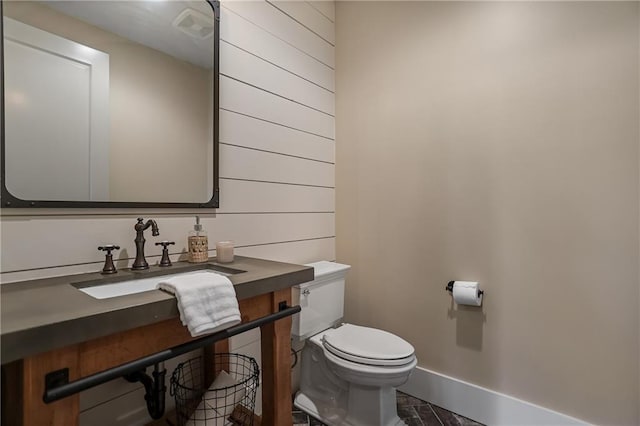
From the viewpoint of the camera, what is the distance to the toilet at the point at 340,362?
151 cm

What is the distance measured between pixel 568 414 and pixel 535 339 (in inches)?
13.7

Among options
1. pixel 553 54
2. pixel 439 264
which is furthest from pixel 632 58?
pixel 439 264

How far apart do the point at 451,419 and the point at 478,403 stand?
171 mm

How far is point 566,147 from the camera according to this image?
1532 mm

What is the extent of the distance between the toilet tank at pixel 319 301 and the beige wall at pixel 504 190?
1.10 ft

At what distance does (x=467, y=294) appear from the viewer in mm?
1705

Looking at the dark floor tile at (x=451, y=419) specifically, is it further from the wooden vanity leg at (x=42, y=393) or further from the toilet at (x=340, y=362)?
the wooden vanity leg at (x=42, y=393)

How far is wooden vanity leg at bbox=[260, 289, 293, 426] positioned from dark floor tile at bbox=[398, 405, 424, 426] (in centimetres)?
83

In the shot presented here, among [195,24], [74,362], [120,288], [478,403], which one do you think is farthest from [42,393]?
[478,403]

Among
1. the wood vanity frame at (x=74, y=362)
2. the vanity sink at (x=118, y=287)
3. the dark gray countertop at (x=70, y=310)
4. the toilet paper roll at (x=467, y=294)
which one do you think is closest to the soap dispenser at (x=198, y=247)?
the vanity sink at (x=118, y=287)

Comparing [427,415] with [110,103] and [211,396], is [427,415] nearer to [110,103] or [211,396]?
[211,396]

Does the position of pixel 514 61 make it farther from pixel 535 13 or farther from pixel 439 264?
pixel 439 264

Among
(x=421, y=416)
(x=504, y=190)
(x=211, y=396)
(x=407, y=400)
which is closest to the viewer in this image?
(x=211, y=396)

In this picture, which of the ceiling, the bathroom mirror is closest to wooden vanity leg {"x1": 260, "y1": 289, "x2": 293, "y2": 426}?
the bathroom mirror
